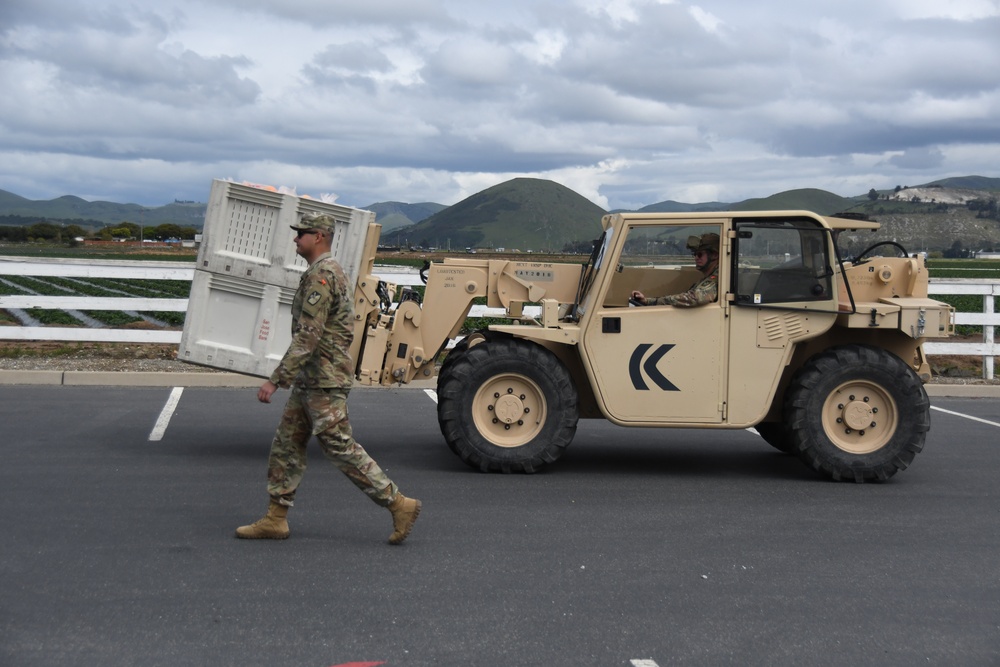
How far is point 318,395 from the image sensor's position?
669cm

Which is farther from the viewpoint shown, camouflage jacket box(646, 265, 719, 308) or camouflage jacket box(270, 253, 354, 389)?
camouflage jacket box(646, 265, 719, 308)

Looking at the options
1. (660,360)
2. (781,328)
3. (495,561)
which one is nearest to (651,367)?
(660,360)

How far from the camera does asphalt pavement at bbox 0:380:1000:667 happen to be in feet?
17.1

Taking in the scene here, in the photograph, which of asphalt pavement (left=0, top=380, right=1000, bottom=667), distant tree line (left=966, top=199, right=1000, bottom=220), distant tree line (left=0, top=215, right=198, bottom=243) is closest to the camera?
asphalt pavement (left=0, top=380, right=1000, bottom=667)

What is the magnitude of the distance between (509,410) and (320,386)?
263 cm

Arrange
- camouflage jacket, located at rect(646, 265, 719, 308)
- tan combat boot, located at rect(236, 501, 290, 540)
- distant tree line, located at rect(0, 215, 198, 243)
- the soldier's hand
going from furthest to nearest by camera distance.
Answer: distant tree line, located at rect(0, 215, 198, 243)
camouflage jacket, located at rect(646, 265, 719, 308)
tan combat boot, located at rect(236, 501, 290, 540)
the soldier's hand

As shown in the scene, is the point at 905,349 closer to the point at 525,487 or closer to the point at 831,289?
the point at 831,289

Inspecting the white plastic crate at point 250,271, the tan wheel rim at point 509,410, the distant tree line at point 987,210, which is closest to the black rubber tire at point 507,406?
the tan wheel rim at point 509,410

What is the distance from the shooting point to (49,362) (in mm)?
14742

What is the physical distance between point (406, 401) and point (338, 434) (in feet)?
21.4

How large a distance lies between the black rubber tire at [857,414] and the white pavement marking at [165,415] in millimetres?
5589

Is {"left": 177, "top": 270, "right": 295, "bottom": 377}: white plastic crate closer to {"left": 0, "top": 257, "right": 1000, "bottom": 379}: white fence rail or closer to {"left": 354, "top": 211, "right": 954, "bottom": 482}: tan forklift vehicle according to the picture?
{"left": 354, "top": 211, "right": 954, "bottom": 482}: tan forklift vehicle

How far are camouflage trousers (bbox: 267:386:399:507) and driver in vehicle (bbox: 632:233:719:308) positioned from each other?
127 inches

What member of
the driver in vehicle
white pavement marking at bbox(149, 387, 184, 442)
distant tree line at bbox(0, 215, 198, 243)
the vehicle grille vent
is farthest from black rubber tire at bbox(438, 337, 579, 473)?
distant tree line at bbox(0, 215, 198, 243)
